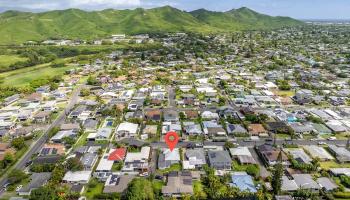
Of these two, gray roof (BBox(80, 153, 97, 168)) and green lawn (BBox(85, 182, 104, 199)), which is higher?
gray roof (BBox(80, 153, 97, 168))

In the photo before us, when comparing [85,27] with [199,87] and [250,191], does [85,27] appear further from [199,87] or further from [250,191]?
[250,191]

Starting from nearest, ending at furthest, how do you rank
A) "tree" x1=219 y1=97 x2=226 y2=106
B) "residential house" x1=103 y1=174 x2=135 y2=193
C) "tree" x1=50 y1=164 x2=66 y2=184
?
"residential house" x1=103 y1=174 x2=135 y2=193, "tree" x1=50 y1=164 x2=66 y2=184, "tree" x1=219 y1=97 x2=226 y2=106

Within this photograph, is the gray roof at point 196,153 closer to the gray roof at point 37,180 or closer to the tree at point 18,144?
the gray roof at point 37,180

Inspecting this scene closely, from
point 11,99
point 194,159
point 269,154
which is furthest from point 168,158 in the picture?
point 11,99

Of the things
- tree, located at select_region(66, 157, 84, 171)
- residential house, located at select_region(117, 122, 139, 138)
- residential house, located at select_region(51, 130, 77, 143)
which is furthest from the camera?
residential house, located at select_region(117, 122, 139, 138)

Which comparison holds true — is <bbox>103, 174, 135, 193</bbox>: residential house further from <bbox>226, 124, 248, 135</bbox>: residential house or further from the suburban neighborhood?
<bbox>226, 124, 248, 135</bbox>: residential house

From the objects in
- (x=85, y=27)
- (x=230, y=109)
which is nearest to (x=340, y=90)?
(x=230, y=109)

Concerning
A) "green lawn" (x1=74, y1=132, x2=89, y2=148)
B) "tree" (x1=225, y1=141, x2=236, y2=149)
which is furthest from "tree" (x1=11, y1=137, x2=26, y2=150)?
"tree" (x1=225, y1=141, x2=236, y2=149)
